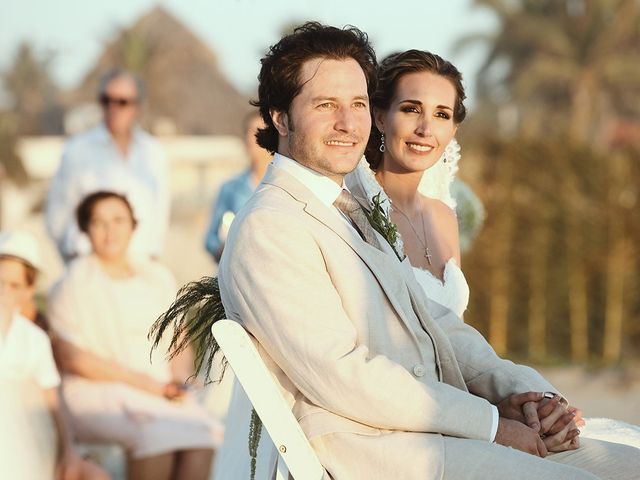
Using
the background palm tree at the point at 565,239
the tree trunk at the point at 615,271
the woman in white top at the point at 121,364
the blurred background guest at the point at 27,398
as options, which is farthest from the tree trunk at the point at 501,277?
the blurred background guest at the point at 27,398

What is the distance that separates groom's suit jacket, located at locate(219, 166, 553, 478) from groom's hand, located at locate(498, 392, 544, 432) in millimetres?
304

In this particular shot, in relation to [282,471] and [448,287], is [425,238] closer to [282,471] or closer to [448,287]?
[448,287]

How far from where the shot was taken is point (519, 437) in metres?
3.52

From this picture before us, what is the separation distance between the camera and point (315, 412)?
3.38 metres

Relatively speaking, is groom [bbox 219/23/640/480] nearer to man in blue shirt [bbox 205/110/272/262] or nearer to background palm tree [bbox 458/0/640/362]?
man in blue shirt [bbox 205/110/272/262]

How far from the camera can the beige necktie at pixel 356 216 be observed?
144 inches

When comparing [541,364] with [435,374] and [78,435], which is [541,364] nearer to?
[78,435]

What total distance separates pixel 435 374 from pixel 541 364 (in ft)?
32.7

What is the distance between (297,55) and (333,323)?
2.65 ft

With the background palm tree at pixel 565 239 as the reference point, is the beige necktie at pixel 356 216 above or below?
below

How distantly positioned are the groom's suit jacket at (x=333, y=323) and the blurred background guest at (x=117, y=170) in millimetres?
4484

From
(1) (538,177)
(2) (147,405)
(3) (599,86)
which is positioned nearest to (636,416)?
Result: (1) (538,177)

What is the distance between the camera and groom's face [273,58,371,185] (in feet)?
11.8

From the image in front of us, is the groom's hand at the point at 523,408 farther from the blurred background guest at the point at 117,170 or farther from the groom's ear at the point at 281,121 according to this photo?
the blurred background guest at the point at 117,170
